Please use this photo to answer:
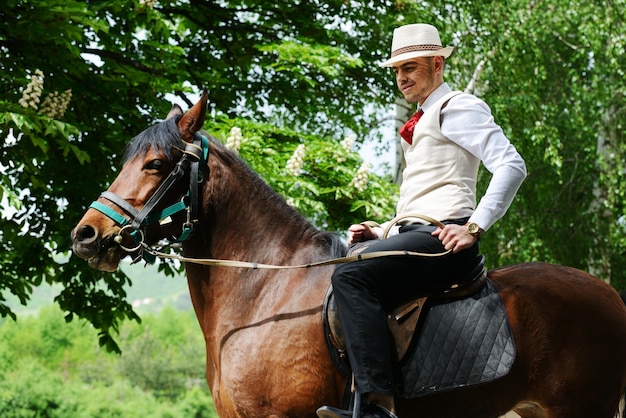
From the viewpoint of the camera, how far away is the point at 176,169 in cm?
402

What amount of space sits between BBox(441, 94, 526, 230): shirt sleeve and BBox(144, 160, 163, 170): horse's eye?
1.42 metres

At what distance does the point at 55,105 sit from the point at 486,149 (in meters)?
5.41

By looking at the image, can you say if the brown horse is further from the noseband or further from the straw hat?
the straw hat

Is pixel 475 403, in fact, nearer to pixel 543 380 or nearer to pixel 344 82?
pixel 543 380

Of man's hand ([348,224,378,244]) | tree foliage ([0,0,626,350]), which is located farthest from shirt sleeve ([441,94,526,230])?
tree foliage ([0,0,626,350])

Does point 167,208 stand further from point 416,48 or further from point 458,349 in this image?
point 458,349

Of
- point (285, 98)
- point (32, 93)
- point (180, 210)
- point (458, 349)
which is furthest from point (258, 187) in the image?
point (285, 98)

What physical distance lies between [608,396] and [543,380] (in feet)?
1.26

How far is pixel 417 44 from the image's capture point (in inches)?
163

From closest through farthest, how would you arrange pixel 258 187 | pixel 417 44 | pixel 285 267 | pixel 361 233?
pixel 285 267, pixel 417 44, pixel 258 187, pixel 361 233

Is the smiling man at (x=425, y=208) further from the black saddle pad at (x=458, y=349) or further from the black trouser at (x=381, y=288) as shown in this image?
the black saddle pad at (x=458, y=349)

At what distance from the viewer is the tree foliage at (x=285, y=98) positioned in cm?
845

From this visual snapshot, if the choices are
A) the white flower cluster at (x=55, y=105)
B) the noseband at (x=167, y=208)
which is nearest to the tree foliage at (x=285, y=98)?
the white flower cluster at (x=55, y=105)

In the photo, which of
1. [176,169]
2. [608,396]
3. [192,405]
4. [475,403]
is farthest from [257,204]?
[192,405]
